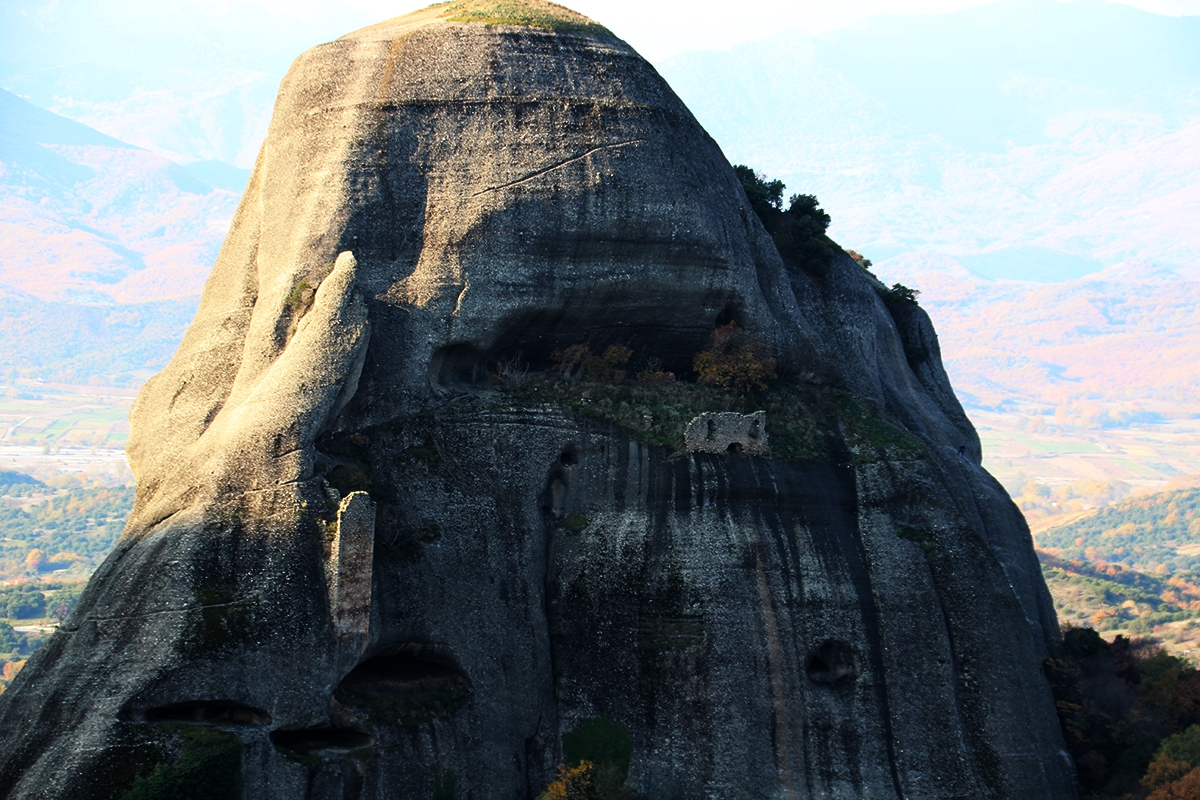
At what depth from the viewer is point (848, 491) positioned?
150 feet

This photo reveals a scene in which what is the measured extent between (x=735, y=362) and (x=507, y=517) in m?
10.7

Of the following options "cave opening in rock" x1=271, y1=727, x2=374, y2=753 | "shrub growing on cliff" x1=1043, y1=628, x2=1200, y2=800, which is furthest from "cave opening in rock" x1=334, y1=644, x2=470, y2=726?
"shrub growing on cliff" x1=1043, y1=628, x2=1200, y2=800

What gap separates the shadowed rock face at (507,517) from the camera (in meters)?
36.5

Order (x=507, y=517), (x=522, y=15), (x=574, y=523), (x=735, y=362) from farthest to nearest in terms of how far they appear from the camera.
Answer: (x=522, y=15)
(x=735, y=362)
(x=574, y=523)
(x=507, y=517)

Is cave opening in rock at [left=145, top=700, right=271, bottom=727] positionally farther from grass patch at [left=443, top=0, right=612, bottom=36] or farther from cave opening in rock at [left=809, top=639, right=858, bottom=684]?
grass patch at [left=443, top=0, right=612, bottom=36]

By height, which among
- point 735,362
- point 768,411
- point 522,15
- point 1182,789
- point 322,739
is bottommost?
point 1182,789

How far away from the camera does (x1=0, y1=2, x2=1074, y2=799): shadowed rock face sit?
36.5 metres

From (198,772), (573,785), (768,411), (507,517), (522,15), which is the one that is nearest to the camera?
(198,772)

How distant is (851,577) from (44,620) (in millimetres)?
106448

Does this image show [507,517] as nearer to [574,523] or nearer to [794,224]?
[574,523]

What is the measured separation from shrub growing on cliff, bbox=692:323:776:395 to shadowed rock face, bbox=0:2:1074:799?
667 millimetres

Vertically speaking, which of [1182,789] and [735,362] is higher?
[735,362]

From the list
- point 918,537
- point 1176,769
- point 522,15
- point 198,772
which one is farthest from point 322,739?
point 522,15

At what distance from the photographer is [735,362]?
157ft
